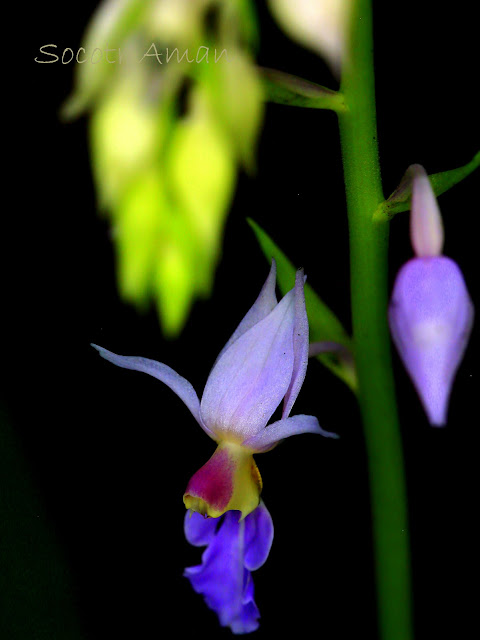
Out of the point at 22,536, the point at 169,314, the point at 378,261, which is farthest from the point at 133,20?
the point at 22,536

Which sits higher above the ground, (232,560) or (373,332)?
(373,332)

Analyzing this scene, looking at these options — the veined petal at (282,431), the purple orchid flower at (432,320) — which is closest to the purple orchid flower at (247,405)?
the veined petal at (282,431)

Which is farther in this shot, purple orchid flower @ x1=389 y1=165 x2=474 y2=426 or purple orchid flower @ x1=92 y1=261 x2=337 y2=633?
purple orchid flower @ x1=92 y1=261 x2=337 y2=633

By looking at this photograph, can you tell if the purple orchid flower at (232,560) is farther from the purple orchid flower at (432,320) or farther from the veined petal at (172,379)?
the purple orchid flower at (432,320)

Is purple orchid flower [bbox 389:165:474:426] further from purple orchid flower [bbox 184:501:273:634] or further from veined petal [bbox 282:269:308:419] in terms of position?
purple orchid flower [bbox 184:501:273:634]

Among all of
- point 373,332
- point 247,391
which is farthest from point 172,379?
point 373,332

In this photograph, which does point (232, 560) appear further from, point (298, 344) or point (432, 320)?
point (432, 320)

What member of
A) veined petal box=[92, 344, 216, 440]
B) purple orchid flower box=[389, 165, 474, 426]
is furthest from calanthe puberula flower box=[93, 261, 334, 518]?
purple orchid flower box=[389, 165, 474, 426]
